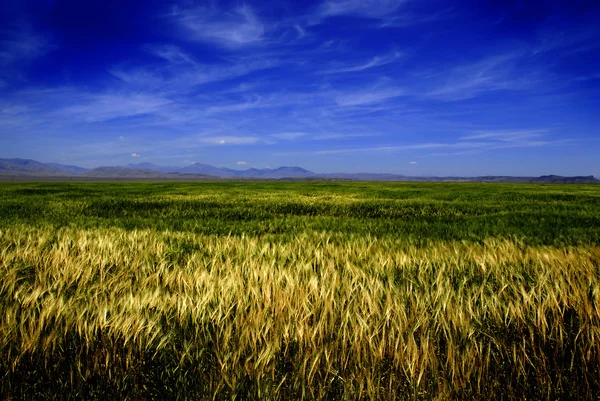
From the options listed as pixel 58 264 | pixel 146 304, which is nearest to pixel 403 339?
pixel 146 304

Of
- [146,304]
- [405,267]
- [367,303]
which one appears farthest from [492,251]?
[146,304]

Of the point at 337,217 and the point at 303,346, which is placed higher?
the point at 303,346

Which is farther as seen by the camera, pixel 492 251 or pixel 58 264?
pixel 492 251

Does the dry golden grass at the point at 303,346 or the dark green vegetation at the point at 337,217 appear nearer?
the dry golden grass at the point at 303,346

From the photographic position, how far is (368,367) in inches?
59.7

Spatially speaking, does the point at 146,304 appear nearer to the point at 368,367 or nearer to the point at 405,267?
the point at 368,367

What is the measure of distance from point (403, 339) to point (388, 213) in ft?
27.9

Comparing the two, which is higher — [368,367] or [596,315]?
[596,315]

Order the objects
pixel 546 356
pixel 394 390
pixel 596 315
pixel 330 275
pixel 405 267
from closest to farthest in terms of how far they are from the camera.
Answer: pixel 394 390 → pixel 546 356 → pixel 596 315 → pixel 330 275 → pixel 405 267

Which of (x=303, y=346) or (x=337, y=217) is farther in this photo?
(x=337, y=217)

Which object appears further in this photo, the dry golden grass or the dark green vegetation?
the dark green vegetation

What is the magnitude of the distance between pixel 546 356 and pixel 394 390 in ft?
2.67

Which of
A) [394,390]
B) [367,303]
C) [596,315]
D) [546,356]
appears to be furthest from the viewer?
[367,303]

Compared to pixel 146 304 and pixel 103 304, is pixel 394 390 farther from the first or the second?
pixel 103 304
